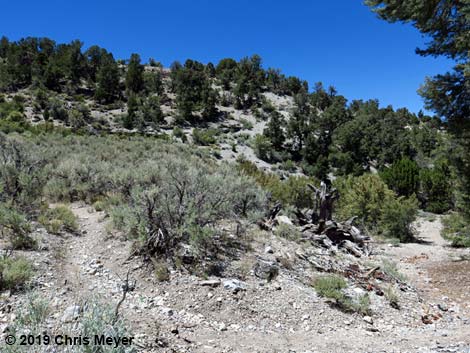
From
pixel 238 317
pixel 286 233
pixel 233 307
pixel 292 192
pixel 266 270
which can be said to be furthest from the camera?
pixel 292 192

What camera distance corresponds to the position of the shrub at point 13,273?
382 centimetres

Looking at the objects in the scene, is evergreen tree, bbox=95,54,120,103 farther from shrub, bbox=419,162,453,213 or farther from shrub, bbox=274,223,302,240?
shrub, bbox=274,223,302,240

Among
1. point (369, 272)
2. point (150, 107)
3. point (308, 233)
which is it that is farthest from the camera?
point (150, 107)

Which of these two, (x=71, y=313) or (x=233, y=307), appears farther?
(x=233, y=307)

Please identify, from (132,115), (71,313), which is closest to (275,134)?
(132,115)

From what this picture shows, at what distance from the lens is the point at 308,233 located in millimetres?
9227

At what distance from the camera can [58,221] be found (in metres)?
6.29

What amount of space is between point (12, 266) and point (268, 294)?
3.68m

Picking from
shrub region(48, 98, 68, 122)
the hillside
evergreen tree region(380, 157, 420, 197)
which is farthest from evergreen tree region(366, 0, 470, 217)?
shrub region(48, 98, 68, 122)

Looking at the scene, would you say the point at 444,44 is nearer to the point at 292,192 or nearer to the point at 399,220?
the point at 399,220

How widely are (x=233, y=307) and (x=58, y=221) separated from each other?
4241 mm

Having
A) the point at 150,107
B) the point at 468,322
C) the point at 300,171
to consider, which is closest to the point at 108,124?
the point at 150,107

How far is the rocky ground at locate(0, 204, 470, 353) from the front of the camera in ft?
12.0

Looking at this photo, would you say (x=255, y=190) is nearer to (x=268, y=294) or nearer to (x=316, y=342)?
(x=268, y=294)
